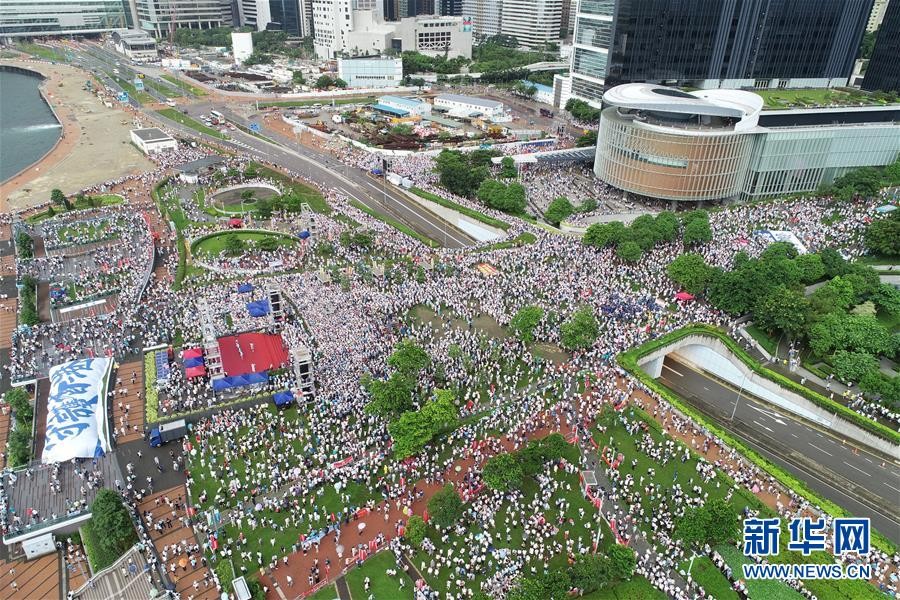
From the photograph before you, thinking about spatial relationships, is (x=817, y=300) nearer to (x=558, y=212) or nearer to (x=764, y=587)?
(x=764, y=587)

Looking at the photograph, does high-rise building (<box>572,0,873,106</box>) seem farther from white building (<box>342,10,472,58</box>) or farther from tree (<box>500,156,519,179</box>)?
white building (<box>342,10,472,58</box>)

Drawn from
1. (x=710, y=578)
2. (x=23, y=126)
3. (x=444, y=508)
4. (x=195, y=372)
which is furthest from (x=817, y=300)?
(x=23, y=126)

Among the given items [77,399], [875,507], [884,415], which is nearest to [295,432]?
[77,399]

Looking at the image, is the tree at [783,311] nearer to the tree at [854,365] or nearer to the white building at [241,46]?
the tree at [854,365]

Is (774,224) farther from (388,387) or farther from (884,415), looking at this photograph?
(388,387)

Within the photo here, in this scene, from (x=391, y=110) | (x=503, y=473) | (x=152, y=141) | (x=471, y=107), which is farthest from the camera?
(x=391, y=110)

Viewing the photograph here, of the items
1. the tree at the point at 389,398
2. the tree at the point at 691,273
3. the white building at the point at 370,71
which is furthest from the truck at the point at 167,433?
the white building at the point at 370,71
